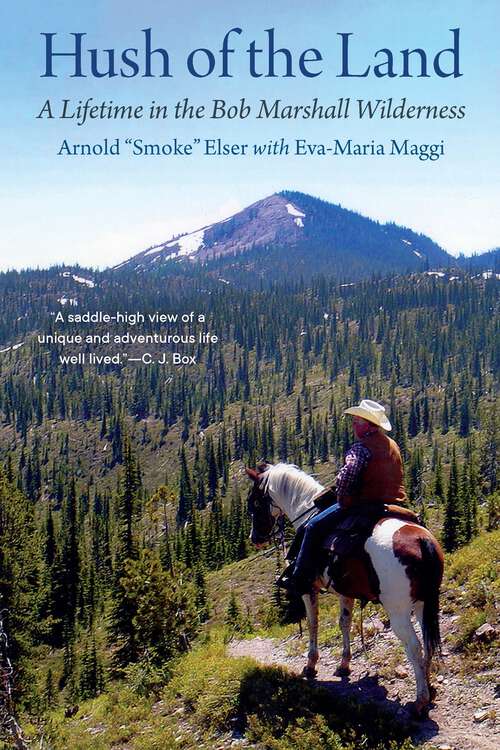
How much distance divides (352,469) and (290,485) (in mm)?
2251

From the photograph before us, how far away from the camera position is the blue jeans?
1076cm

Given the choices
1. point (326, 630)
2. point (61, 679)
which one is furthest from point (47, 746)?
point (61, 679)

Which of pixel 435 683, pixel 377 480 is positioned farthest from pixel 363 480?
pixel 435 683

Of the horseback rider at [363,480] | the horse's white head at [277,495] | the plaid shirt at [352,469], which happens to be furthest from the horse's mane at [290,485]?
the plaid shirt at [352,469]

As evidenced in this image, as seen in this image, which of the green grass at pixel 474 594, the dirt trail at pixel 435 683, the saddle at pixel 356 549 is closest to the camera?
the dirt trail at pixel 435 683

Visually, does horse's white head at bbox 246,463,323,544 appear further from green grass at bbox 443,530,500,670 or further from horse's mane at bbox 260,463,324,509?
green grass at bbox 443,530,500,670

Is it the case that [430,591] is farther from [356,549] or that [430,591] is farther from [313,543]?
[313,543]

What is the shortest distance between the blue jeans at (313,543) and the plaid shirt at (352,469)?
584 mm

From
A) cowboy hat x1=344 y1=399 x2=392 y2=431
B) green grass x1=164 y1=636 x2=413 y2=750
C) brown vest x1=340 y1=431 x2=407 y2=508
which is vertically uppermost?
cowboy hat x1=344 y1=399 x2=392 y2=431

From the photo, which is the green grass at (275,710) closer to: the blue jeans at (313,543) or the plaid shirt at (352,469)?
the blue jeans at (313,543)

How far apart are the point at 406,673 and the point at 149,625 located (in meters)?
20.0

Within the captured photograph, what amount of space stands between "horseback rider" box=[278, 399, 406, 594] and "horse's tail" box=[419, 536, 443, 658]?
125cm

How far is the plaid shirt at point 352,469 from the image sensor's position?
10273 mm

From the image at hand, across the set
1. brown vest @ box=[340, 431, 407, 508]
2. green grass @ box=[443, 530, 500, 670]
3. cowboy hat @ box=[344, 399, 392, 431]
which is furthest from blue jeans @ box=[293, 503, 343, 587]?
green grass @ box=[443, 530, 500, 670]
